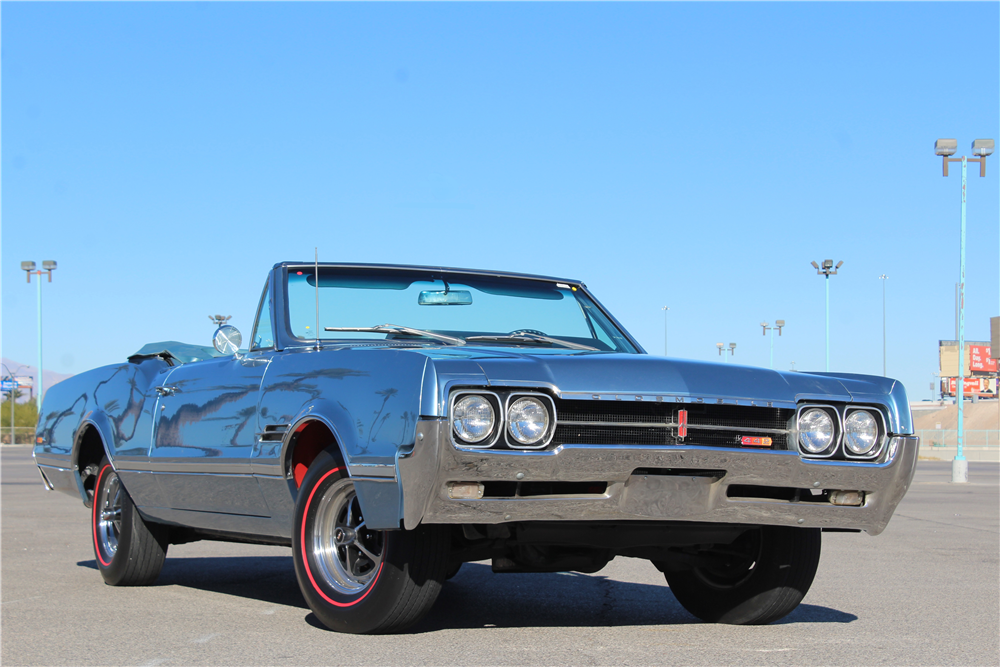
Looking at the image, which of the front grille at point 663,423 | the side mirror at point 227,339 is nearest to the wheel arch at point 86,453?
the side mirror at point 227,339

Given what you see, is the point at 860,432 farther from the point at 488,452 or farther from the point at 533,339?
the point at 533,339

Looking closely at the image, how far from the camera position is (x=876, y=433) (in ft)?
15.9

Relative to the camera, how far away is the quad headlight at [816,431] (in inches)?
184

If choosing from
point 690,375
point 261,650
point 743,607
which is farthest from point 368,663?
point 743,607

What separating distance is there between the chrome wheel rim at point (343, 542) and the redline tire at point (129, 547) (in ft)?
7.24

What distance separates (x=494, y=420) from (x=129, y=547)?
10.9 ft

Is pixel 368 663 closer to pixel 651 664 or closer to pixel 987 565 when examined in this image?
pixel 651 664

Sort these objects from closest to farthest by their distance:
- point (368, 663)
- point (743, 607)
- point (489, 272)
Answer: point (368, 663) < point (743, 607) < point (489, 272)

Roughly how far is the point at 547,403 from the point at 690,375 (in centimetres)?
61

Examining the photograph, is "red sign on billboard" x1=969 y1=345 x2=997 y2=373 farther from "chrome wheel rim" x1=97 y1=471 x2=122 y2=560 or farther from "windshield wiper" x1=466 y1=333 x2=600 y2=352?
"chrome wheel rim" x1=97 y1=471 x2=122 y2=560

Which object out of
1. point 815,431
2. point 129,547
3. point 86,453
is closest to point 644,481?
point 815,431

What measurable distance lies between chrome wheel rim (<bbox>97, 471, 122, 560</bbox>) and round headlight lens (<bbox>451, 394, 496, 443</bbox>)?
3460mm

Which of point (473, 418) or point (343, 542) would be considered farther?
point (343, 542)

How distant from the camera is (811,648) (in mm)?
4672
